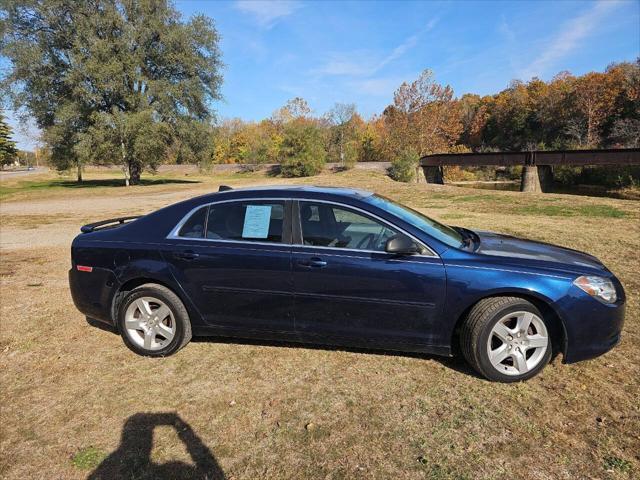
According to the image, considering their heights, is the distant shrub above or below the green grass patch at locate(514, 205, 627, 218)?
above

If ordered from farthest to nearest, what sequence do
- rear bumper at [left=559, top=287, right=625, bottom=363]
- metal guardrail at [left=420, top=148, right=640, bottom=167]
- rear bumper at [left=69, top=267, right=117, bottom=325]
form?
metal guardrail at [left=420, top=148, right=640, bottom=167] < rear bumper at [left=69, top=267, right=117, bottom=325] < rear bumper at [left=559, top=287, right=625, bottom=363]

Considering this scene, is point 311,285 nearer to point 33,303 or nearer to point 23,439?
point 23,439

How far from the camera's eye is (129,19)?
32094 millimetres

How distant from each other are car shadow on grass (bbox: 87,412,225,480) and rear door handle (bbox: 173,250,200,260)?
1400 millimetres

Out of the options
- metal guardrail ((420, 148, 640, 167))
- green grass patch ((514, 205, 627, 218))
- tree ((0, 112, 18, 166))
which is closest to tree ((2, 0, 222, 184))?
metal guardrail ((420, 148, 640, 167))

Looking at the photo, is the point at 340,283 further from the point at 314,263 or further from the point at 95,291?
the point at 95,291

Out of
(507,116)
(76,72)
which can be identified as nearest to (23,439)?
(76,72)

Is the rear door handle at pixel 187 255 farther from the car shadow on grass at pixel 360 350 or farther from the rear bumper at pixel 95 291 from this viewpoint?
the car shadow on grass at pixel 360 350

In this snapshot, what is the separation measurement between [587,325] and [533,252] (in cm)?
74

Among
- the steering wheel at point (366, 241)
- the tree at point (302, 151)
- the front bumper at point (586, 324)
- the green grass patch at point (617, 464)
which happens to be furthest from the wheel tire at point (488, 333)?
the tree at point (302, 151)

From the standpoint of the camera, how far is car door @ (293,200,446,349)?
3439 millimetres

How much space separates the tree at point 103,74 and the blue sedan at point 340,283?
95.9 feet

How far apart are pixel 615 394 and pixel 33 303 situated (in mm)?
6541

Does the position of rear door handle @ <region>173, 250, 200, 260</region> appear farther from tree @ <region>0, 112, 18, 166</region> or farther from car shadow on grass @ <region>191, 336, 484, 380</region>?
tree @ <region>0, 112, 18, 166</region>
